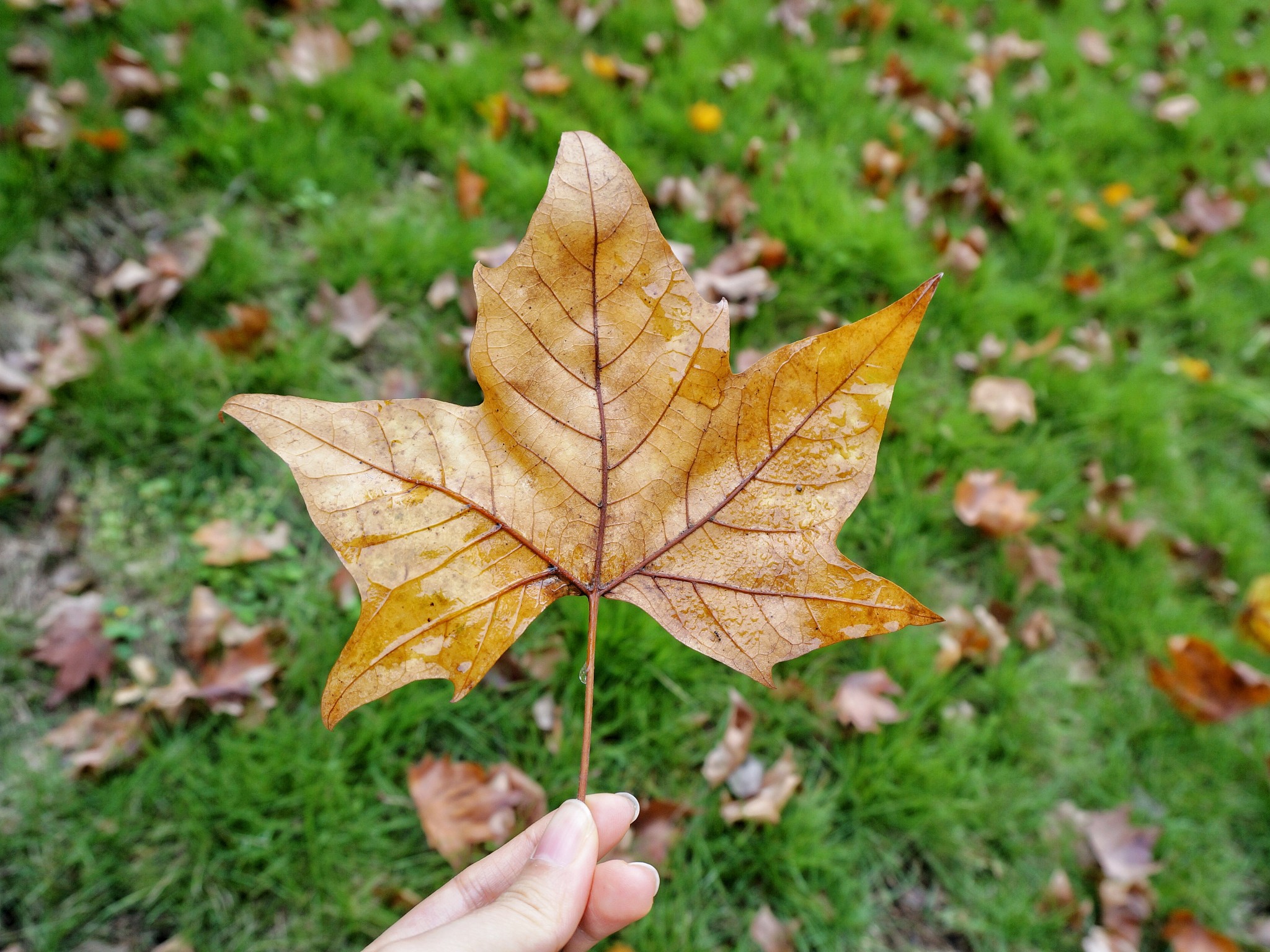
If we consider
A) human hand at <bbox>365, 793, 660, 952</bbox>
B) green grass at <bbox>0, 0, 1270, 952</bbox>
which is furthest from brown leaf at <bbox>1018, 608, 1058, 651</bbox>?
human hand at <bbox>365, 793, 660, 952</bbox>

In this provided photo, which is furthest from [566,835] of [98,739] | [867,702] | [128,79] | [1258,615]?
[128,79]

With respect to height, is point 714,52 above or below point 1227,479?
above

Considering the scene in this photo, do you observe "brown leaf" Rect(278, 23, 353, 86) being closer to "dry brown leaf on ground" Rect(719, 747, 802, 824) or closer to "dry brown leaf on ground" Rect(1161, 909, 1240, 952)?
"dry brown leaf on ground" Rect(719, 747, 802, 824)

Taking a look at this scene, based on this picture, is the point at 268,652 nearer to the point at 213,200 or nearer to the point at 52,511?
the point at 52,511

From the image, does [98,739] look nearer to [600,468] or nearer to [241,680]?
[241,680]

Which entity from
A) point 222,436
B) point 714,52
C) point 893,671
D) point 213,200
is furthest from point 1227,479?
point 213,200
